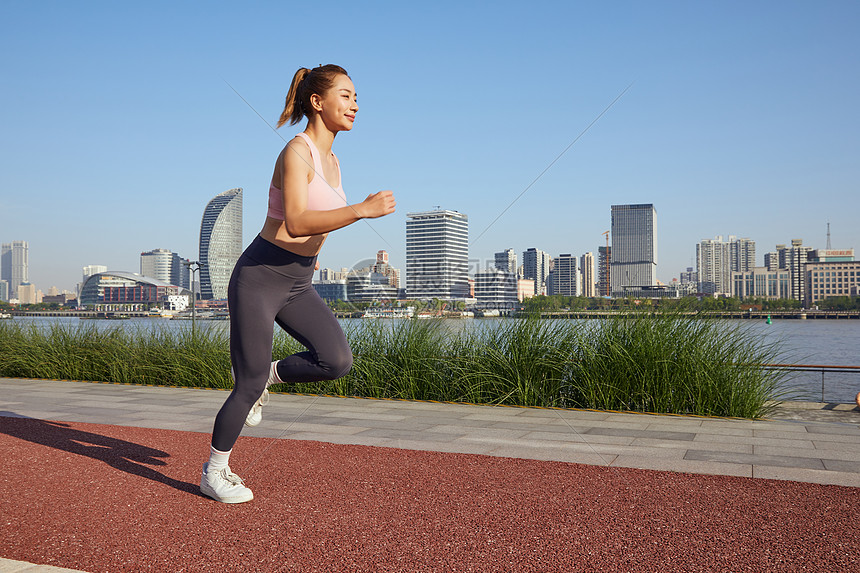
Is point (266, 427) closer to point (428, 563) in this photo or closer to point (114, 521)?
point (114, 521)

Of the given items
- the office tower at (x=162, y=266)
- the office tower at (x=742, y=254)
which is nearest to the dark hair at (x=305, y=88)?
the office tower at (x=162, y=266)

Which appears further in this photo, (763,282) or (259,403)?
(763,282)

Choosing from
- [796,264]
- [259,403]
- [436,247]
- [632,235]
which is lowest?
[259,403]

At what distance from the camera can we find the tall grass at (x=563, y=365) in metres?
5.81

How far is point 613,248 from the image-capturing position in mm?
58719

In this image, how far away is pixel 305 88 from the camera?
2.87m

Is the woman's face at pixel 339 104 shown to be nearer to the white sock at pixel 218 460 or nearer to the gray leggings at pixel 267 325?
the gray leggings at pixel 267 325

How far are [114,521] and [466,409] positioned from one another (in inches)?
148

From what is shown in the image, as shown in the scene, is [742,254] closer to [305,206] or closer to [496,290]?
[496,290]

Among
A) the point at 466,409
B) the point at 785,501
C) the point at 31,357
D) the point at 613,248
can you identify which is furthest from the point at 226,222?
the point at 785,501

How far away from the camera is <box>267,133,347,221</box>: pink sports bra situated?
2721 millimetres

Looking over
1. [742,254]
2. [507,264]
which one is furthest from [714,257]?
[507,264]

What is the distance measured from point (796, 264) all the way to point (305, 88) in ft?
560

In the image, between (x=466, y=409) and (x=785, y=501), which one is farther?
(x=466, y=409)
